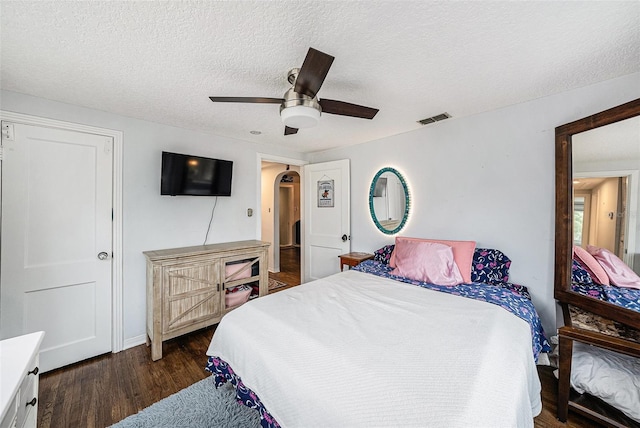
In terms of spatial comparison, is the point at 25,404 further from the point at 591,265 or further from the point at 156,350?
the point at 591,265

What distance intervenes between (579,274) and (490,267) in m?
0.59

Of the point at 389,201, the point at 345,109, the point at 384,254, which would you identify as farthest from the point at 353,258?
the point at 345,109

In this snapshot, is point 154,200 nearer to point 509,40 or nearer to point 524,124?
point 509,40

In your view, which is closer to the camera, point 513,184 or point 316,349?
point 316,349

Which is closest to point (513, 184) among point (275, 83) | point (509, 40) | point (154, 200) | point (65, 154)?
point (509, 40)

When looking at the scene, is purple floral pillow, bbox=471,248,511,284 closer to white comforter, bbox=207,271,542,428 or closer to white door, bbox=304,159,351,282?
white comforter, bbox=207,271,542,428

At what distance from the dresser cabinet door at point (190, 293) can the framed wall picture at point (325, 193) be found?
184 centimetres

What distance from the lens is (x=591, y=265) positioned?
5.96ft

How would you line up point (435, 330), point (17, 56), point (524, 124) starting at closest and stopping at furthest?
point (435, 330) < point (17, 56) < point (524, 124)

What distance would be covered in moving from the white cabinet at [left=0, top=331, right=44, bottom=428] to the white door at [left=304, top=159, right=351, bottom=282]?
9.90ft

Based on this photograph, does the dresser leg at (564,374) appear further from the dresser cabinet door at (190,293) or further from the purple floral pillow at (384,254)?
the dresser cabinet door at (190,293)

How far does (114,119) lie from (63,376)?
2318 mm

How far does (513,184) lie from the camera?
2342 millimetres

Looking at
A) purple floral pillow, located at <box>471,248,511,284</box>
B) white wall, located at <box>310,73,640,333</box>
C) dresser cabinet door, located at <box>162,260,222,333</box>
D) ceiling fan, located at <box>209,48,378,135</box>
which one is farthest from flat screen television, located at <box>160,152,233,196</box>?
purple floral pillow, located at <box>471,248,511,284</box>
